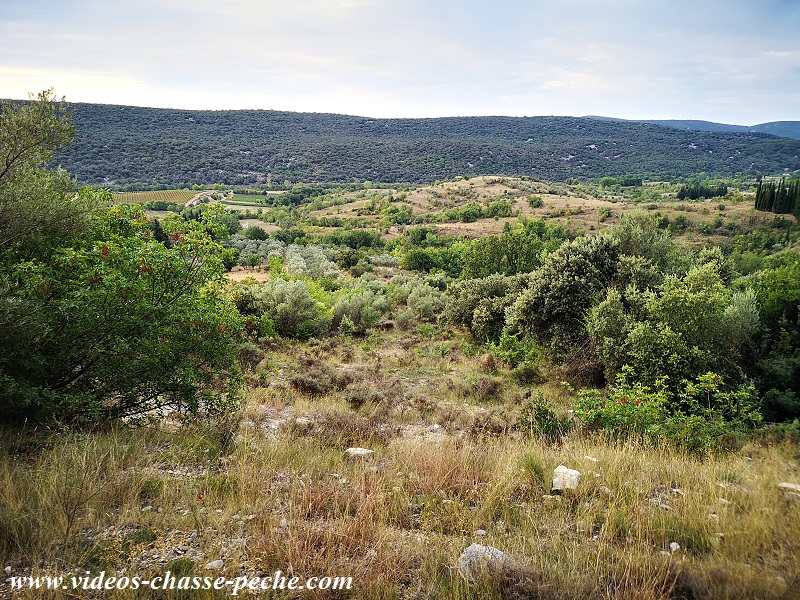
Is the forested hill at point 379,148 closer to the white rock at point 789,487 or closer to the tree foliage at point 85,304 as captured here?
the tree foliage at point 85,304

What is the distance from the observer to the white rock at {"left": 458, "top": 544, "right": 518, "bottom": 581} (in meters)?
2.99

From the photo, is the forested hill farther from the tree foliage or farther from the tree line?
the tree foliage

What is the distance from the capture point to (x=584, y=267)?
14.3m

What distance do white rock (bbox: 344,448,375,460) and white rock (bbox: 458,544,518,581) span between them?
7.37ft

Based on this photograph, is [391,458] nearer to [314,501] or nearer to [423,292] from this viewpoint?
[314,501]

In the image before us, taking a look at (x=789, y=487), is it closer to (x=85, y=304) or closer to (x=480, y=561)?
(x=480, y=561)

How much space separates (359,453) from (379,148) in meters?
123

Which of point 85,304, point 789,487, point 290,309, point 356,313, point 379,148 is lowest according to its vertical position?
point 356,313

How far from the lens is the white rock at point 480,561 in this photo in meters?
2.99

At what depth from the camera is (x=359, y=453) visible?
5387mm

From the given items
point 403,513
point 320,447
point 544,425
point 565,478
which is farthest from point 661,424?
point 320,447

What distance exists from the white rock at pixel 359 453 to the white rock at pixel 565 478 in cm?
220

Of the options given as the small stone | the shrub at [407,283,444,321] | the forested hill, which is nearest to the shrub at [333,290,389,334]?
the shrub at [407,283,444,321]

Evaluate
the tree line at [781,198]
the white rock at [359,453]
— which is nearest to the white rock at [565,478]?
the white rock at [359,453]
